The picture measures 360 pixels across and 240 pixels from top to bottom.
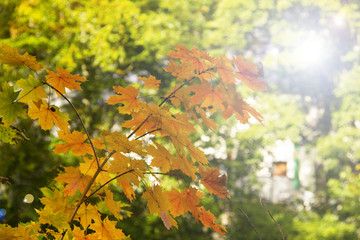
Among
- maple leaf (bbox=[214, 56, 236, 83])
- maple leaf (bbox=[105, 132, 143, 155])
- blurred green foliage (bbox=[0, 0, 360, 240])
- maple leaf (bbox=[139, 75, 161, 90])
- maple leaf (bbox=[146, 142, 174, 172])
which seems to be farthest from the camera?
blurred green foliage (bbox=[0, 0, 360, 240])

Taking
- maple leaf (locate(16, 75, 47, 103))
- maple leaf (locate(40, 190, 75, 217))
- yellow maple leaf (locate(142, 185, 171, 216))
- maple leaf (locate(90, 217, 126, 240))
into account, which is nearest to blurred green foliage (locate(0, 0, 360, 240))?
maple leaf (locate(40, 190, 75, 217))

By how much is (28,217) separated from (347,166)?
7289 millimetres

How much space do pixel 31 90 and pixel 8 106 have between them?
0.09 meters

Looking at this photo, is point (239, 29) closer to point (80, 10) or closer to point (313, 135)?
point (80, 10)

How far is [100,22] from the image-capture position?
157 inches

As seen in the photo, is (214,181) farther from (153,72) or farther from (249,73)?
(153,72)

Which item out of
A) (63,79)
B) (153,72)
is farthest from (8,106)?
(153,72)

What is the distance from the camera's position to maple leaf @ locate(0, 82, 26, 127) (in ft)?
3.35

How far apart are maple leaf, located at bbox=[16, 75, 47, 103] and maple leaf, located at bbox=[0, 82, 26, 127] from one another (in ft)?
0.11

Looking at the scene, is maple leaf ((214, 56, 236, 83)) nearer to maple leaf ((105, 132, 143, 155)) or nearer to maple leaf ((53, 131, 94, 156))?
maple leaf ((105, 132, 143, 155))

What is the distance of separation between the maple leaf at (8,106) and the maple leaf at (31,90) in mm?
34

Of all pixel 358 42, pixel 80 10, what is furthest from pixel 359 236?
pixel 358 42

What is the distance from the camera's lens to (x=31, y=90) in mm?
1059

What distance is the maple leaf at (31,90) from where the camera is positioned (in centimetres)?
104
